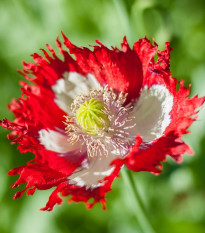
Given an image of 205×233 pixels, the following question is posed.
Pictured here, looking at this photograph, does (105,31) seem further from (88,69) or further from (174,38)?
(88,69)

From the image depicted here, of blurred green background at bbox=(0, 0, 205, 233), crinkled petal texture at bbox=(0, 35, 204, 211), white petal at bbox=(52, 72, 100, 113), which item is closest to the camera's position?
crinkled petal texture at bbox=(0, 35, 204, 211)

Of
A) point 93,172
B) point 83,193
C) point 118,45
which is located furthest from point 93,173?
point 118,45

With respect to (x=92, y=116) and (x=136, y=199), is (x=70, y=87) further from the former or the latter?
(x=136, y=199)

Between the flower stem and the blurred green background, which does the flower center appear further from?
the blurred green background

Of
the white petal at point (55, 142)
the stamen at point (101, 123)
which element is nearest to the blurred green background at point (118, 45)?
the stamen at point (101, 123)

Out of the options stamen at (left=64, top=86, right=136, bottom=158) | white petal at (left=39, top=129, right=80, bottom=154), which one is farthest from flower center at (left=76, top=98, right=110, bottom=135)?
white petal at (left=39, top=129, right=80, bottom=154)

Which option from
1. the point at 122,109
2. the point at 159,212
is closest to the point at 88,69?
the point at 122,109
